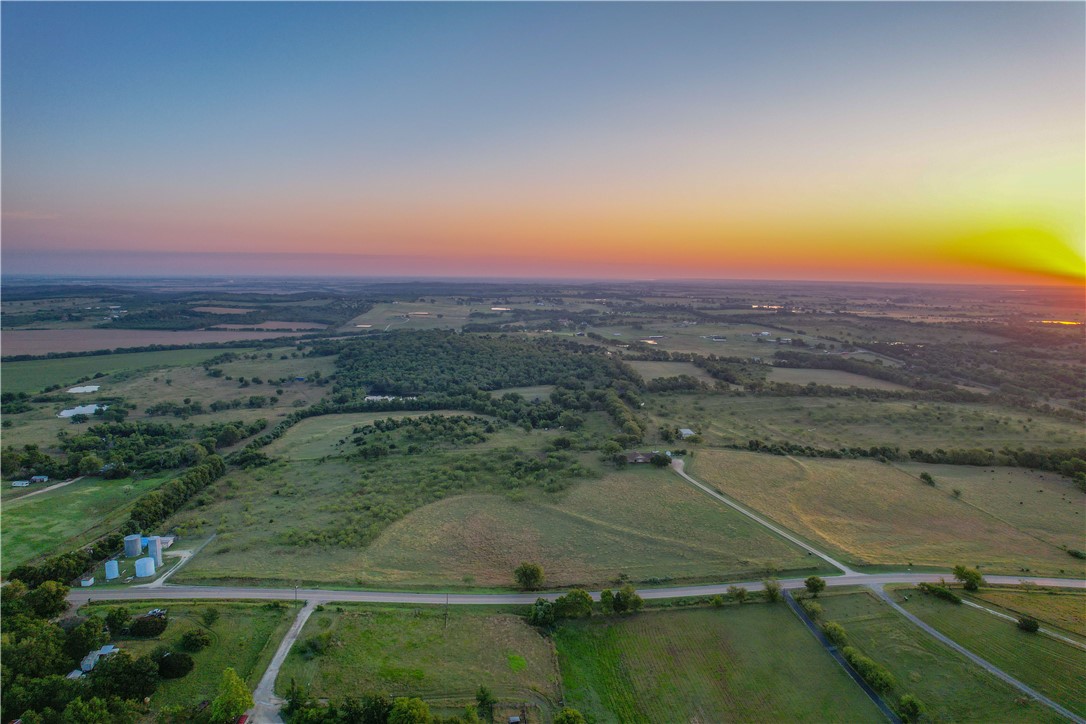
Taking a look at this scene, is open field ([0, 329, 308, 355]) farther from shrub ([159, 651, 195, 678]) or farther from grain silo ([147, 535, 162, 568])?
shrub ([159, 651, 195, 678])

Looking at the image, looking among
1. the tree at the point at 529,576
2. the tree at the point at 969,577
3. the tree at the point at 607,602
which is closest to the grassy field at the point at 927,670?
the tree at the point at 969,577

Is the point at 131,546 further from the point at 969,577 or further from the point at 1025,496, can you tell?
the point at 1025,496

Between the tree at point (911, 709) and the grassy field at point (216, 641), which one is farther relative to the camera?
the grassy field at point (216, 641)

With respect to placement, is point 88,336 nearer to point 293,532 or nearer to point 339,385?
point 339,385

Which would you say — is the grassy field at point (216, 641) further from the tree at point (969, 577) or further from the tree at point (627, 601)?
the tree at point (969, 577)

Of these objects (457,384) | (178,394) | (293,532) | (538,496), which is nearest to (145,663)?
(293,532)

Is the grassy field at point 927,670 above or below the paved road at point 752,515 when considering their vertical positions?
below
